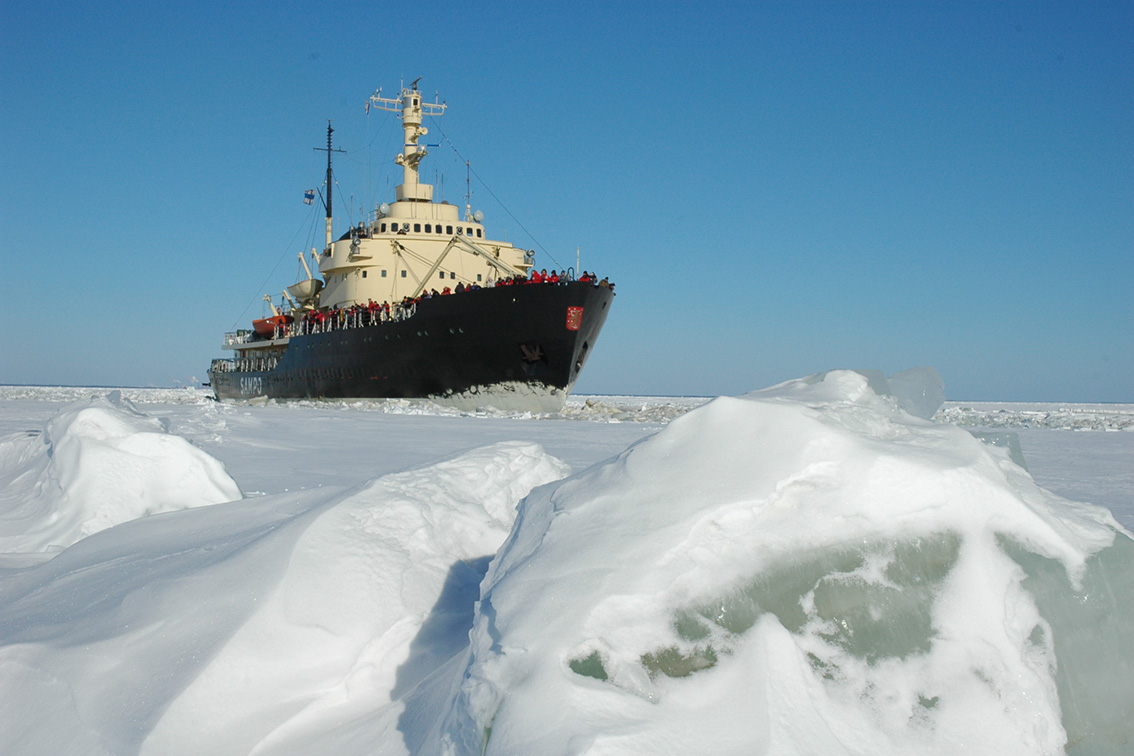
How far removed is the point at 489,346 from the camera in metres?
19.5

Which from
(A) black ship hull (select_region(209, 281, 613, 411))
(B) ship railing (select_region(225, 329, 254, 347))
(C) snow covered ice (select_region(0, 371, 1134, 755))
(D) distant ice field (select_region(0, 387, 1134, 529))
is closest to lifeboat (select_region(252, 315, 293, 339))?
(B) ship railing (select_region(225, 329, 254, 347))

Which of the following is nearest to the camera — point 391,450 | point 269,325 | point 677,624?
point 677,624

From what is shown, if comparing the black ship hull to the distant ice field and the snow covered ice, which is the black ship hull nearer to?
the distant ice field

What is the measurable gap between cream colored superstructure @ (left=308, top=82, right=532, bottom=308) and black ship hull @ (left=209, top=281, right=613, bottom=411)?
9.37ft

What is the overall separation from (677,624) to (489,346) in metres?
18.0

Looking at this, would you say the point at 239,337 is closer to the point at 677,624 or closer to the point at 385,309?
the point at 385,309

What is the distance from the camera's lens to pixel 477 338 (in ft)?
63.8

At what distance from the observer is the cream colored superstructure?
24.9 m

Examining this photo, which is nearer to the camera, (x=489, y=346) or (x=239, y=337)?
(x=489, y=346)

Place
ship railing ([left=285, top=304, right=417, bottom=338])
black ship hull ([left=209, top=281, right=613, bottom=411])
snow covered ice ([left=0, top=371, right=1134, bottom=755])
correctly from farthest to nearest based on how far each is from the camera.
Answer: ship railing ([left=285, top=304, right=417, bottom=338]), black ship hull ([left=209, top=281, right=613, bottom=411]), snow covered ice ([left=0, top=371, right=1134, bottom=755])

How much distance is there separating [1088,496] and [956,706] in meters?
4.63

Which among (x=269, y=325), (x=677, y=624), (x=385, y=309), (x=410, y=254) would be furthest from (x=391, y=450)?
(x=269, y=325)

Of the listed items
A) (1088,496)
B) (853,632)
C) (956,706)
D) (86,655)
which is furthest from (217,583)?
(1088,496)

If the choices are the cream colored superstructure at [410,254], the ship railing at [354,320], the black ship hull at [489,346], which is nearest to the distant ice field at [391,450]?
the black ship hull at [489,346]
